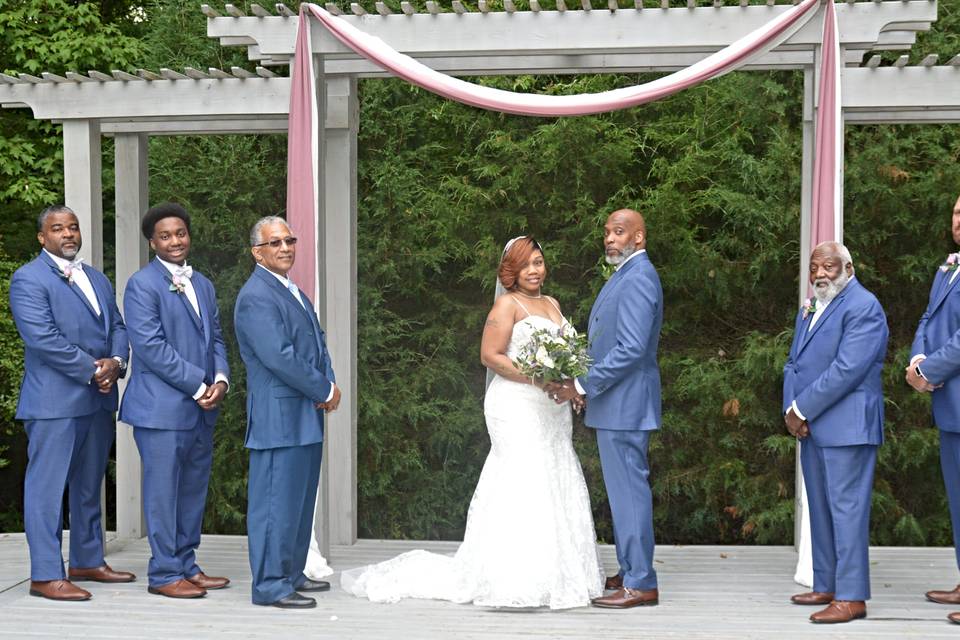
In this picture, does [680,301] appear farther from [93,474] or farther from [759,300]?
[93,474]

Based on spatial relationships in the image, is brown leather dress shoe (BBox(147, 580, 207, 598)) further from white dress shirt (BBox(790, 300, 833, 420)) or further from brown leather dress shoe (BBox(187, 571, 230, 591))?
white dress shirt (BBox(790, 300, 833, 420))

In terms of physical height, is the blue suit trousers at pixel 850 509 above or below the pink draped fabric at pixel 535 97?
below

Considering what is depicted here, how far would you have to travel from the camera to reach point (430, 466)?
34.8 ft

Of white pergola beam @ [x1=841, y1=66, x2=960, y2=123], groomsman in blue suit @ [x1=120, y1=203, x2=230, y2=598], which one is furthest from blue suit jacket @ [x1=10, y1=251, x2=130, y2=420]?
white pergola beam @ [x1=841, y1=66, x2=960, y2=123]

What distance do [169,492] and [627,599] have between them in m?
2.22

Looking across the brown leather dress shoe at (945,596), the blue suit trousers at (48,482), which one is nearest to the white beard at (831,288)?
the brown leather dress shoe at (945,596)

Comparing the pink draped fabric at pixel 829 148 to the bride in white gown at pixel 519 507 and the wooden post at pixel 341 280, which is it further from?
the wooden post at pixel 341 280

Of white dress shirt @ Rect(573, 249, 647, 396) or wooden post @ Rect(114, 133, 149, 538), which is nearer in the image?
white dress shirt @ Rect(573, 249, 647, 396)

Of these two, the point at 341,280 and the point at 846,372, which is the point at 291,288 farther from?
the point at 846,372

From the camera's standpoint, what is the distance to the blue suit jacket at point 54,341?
5.68 metres

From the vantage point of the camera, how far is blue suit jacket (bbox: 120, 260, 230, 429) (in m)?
5.69

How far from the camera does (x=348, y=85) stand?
23.2ft

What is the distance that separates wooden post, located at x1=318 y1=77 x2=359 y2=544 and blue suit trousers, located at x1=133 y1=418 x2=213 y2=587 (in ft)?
4.23

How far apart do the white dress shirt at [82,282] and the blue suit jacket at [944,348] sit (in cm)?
396
